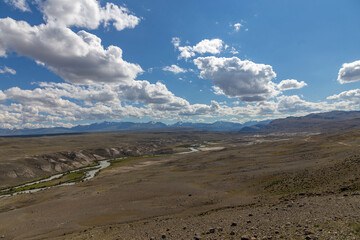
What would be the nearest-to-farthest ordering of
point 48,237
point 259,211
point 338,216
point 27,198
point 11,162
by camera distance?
1. point 338,216
2. point 259,211
3. point 48,237
4. point 27,198
5. point 11,162

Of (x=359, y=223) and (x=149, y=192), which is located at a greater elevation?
(x=359, y=223)

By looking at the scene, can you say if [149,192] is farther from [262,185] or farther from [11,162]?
[11,162]

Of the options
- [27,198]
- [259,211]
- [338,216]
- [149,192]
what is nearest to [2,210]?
[27,198]

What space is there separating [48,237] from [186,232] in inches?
768

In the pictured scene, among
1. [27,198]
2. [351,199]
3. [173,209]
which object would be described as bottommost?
[27,198]

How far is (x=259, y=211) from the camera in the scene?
83.7 ft

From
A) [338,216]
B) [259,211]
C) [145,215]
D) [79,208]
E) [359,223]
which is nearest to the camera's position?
[359,223]

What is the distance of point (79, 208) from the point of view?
132 feet

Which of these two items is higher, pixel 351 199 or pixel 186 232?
pixel 351 199

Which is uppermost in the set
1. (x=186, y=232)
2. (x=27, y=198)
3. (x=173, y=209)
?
(x=186, y=232)

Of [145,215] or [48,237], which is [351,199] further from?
[48,237]

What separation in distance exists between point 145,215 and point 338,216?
25112mm

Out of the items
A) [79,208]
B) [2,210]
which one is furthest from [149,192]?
[2,210]

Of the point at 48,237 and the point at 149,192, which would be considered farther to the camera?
the point at 149,192
